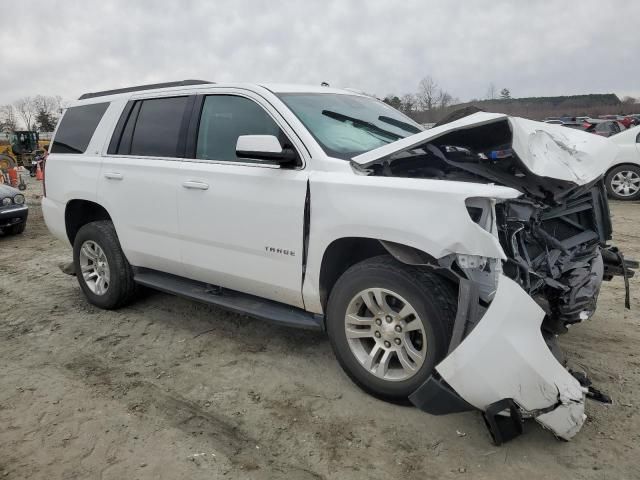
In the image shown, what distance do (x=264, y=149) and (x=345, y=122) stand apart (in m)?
0.83

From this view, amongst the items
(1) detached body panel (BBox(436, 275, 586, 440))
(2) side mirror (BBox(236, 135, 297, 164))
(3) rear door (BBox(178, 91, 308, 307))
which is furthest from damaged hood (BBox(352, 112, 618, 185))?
(1) detached body panel (BBox(436, 275, 586, 440))

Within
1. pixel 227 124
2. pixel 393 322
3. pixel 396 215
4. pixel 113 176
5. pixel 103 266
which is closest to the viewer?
pixel 396 215

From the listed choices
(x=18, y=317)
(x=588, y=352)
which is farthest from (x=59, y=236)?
(x=588, y=352)

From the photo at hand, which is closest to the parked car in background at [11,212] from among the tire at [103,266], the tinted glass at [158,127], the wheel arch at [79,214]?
the wheel arch at [79,214]

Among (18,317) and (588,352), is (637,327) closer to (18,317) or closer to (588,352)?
(588,352)

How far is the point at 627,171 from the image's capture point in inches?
408

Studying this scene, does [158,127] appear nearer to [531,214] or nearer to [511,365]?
[531,214]

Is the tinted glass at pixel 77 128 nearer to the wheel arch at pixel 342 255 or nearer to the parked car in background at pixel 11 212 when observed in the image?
the wheel arch at pixel 342 255

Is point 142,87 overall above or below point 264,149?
above

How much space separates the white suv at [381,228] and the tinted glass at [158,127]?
15mm

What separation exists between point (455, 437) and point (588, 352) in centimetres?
153

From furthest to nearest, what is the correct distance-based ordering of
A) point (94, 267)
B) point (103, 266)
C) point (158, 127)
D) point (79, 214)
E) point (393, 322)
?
1. point (79, 214)
2. point (94, 267)
3. point (103, 266)
4. point (158, 127)
5. point (393, 322)

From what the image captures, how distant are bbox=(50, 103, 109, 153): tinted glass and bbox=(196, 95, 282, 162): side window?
1.42 metres

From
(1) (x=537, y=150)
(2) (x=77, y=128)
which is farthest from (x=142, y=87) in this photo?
(1) (x=537, y=150)
